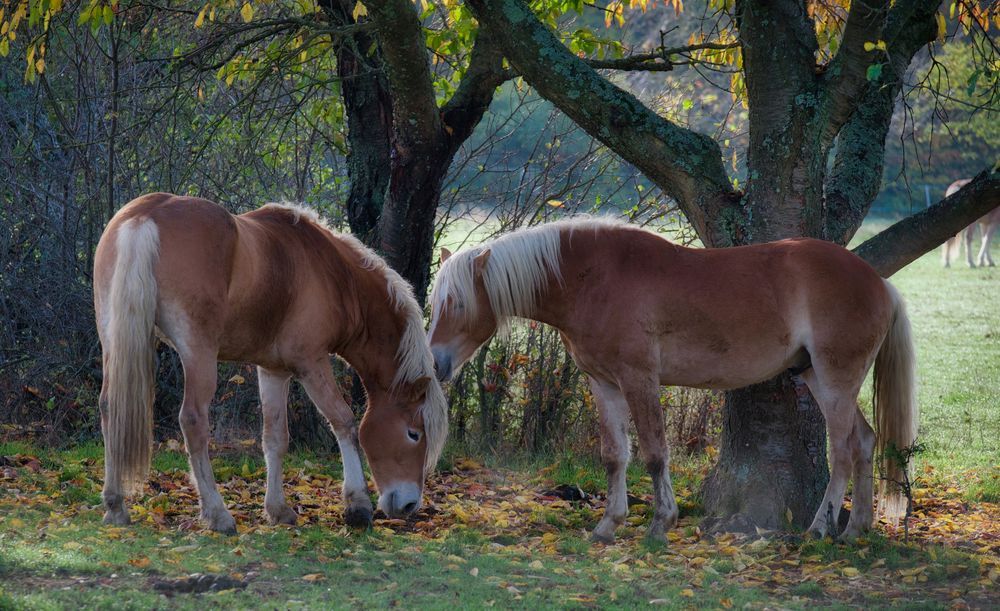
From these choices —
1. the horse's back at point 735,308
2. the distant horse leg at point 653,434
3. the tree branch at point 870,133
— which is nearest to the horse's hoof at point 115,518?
the horse's back at point 735,308

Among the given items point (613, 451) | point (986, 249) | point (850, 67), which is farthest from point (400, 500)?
point (986, 249)

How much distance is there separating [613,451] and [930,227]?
2291 millimetres

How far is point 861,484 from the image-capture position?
5773 millimetres

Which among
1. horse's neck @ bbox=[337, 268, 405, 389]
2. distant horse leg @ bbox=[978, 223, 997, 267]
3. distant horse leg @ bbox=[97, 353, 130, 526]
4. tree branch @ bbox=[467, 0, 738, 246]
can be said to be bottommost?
distant horse leg @ bbox=[97, 353, 130, 526]

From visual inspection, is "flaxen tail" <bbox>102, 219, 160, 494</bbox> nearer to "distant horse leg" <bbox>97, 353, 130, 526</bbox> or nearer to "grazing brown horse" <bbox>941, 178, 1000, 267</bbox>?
"distant horse leg" <bbox>97, 353, 130, 526</bbox>

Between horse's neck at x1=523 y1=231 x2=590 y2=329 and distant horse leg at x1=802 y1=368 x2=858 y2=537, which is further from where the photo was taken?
horse's neck at x1=523 y1=231 x2=590 y2=329

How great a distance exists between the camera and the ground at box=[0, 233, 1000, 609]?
423 cm

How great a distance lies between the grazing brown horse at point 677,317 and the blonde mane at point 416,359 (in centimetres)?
10

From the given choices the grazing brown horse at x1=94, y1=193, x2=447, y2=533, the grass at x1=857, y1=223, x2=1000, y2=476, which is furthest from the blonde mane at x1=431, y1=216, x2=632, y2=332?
the grass at x1=857, y1=223, x2=1000, y2=476

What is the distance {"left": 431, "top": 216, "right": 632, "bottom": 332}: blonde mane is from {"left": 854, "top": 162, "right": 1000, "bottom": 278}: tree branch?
6.39 feet

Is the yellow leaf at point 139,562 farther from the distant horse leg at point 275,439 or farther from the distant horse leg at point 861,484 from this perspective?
the distant horse leg at point 861,484

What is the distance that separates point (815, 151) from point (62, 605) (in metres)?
4.47

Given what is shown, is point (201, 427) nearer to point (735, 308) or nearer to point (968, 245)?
point (735, 308)

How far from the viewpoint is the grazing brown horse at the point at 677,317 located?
5.52m
